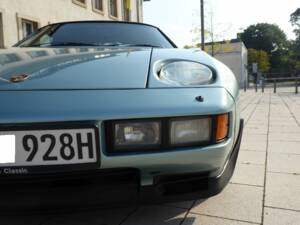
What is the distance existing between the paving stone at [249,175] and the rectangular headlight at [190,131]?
1.16 metres

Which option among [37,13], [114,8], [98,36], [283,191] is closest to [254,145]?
[283,191]

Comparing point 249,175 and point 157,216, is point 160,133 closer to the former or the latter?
point 157,216

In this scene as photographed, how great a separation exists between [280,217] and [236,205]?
0.89ft

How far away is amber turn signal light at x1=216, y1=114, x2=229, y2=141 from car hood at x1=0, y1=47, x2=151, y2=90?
38cm

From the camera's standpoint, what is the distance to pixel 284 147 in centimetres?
363

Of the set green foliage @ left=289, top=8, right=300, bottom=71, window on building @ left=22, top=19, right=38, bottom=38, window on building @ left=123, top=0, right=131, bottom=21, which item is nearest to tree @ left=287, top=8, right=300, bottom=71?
green foliage @ left=289, top=8, right=300, bottom=71

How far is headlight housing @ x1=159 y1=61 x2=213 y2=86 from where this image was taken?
1648mm

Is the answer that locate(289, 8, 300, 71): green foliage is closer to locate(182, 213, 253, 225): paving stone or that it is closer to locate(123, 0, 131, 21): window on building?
locate(123, 0, 131, 21): window on building

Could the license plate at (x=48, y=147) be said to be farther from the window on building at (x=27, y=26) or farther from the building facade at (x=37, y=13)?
the window on building at (x=27, y=26)

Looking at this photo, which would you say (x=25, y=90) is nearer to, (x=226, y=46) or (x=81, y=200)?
(x=81, y=200)

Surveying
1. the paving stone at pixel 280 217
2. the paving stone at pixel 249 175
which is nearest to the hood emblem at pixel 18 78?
the paving stone at pixel 280 217

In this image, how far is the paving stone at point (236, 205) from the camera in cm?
194

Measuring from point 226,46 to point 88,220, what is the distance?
24.8 meters

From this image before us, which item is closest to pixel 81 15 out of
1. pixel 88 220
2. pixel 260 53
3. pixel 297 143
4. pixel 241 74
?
pixel 297 143
